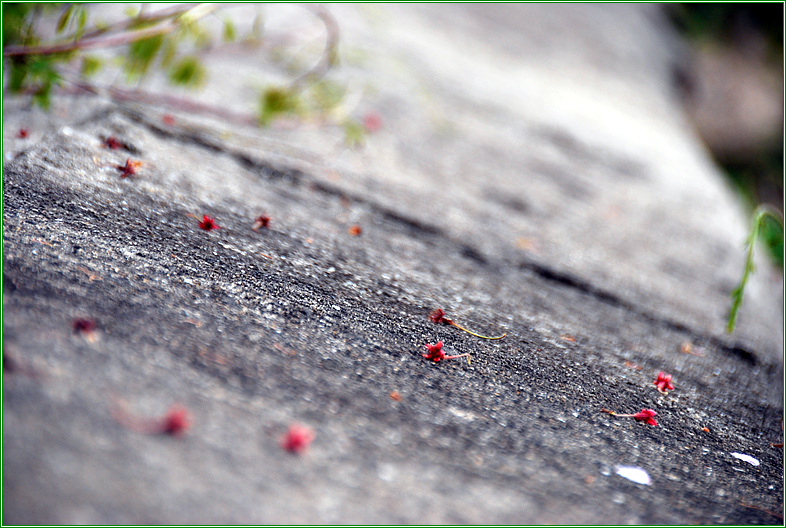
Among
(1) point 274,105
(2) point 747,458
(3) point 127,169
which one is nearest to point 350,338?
(3) point 127,169

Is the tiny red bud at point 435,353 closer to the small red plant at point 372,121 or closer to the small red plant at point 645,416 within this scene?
the small red plant at point 645,416

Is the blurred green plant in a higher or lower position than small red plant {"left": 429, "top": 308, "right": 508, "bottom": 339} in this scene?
higher

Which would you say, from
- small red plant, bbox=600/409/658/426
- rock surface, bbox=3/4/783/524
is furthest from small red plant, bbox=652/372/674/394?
small red plant, bbox=600/409/658/426

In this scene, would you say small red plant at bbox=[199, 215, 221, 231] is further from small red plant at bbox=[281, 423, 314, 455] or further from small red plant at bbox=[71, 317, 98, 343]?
small red plant at bbox=[281, 423, 314, 455]

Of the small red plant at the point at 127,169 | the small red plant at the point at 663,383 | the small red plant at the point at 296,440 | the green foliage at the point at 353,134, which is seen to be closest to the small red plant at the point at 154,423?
the small red plant at the point at 296,440

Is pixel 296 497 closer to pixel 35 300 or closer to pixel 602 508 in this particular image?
pixel 602 508

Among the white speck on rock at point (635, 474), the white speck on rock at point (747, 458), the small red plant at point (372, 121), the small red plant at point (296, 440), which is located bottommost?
the small red plant at point (296, 440)

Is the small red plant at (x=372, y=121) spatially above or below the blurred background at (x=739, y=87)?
below

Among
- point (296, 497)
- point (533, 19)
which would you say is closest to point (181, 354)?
point (296, 497)

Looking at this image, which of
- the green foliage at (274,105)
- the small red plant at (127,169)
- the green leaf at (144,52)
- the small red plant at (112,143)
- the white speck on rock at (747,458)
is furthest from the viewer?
the green foliage at (274,105)
